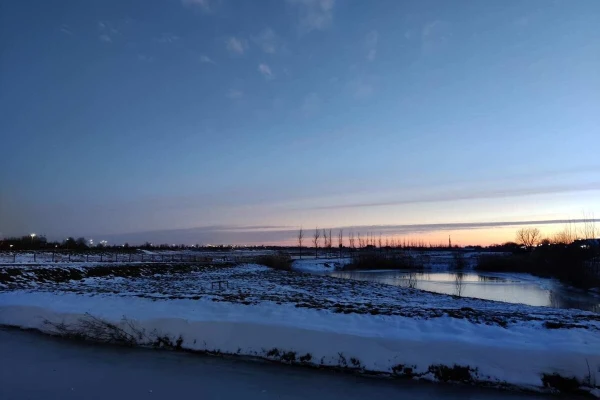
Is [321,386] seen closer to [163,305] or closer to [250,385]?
[250,385]

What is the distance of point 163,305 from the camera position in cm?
1372

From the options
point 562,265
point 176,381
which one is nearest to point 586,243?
point 562,265

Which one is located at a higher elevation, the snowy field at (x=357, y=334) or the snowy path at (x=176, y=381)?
the snowy field at (x=357, y=334)

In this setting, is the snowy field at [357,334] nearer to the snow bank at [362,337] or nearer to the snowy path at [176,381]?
the snow bank at [362,337]

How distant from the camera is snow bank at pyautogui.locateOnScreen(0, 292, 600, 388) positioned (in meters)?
8.70

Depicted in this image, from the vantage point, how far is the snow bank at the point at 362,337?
28.6ft

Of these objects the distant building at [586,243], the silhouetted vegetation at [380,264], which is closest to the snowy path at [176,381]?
the distant building at [586,243]

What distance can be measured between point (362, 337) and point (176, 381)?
4364 millimetres

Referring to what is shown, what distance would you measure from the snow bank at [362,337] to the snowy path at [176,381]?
605mm

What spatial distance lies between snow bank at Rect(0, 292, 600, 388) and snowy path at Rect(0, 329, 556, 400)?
60cm

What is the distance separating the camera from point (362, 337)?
32.8ft

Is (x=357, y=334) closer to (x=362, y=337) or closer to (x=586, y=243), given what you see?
(x=362, y=337)

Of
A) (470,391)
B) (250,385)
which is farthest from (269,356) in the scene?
(470,391)

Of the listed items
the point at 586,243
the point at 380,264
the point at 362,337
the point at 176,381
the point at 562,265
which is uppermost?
the point at 586,243
